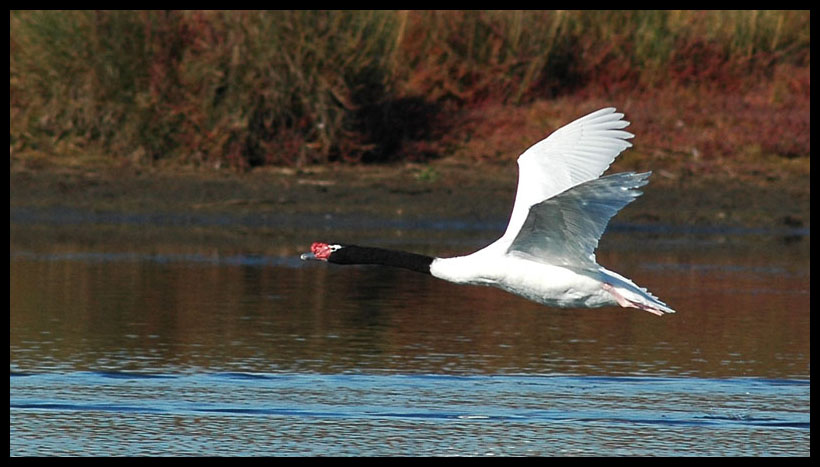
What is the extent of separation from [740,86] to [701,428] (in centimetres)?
1342

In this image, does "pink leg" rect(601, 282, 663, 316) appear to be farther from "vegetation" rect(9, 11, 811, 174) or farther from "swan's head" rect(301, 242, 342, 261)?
"vegetation" rect(9, 11, 811, 174)

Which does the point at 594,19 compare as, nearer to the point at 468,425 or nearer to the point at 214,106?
the point at 214,106

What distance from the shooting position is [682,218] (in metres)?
18.8

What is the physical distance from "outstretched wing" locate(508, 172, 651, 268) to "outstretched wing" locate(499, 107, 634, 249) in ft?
1.18

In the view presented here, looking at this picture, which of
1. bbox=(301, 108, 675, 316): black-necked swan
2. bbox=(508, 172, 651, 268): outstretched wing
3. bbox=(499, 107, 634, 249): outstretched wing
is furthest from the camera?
bbox=(499, 107, 634, 249): outstretched wing

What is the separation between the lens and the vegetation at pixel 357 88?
64.0 ft

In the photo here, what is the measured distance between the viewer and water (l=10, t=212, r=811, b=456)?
347 inches

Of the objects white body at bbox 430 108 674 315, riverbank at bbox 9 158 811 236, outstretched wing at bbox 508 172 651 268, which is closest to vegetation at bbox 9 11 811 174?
riverbank at bbox 9 158 811 236

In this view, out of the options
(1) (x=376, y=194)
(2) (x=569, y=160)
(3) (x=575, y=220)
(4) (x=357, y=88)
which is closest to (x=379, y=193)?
(1) (x=376, y=194)

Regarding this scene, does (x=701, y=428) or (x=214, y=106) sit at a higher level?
(x=214, y=106)

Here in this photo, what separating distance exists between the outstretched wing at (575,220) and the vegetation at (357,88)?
10781mm

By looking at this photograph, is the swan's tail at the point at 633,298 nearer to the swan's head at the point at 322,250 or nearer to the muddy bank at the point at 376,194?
the swan's head at the point at 322,250

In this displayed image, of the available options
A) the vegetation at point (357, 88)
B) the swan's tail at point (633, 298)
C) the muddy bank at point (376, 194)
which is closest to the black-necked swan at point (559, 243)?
the swan's tail at point (633, 298)

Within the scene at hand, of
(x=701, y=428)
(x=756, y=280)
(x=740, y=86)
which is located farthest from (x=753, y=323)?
(x=740, y=86)
